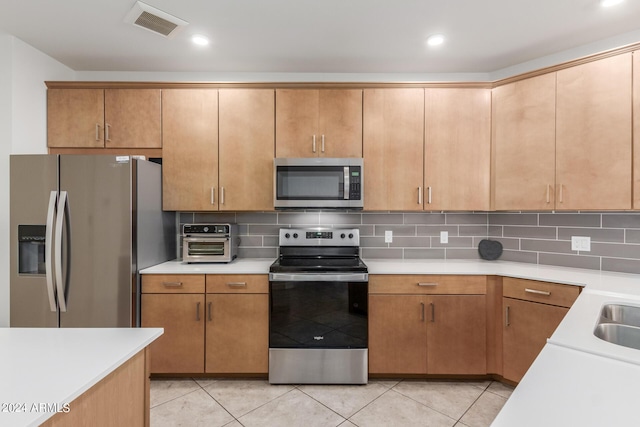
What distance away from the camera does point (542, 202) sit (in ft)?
7.15

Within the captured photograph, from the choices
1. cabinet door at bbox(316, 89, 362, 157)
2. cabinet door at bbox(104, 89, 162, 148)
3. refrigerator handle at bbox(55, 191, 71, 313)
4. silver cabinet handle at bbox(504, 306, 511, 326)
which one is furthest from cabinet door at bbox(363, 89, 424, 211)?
refrigerator handle at bbox(55, 191, 71, 313)

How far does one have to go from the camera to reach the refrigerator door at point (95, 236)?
6.75 ft

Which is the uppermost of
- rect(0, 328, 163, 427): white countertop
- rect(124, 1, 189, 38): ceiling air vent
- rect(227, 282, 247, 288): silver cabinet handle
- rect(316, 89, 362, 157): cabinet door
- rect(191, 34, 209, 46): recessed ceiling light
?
rect(191, 34, 209, 46): recessed ceiling light

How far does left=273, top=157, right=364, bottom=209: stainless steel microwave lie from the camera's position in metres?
2.36

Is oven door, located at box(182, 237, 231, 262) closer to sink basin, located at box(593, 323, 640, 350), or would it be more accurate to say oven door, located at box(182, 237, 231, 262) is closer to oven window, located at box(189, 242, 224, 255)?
oven window, located at box(189, 242, 224, 255)

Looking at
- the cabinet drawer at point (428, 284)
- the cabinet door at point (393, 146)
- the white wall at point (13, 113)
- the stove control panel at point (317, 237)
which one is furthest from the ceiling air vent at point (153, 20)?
the cabinet drawer at point (428, 284)

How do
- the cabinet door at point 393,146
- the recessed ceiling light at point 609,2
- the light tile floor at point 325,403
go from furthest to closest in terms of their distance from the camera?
1. the cabinet door at point 393,146
2. the light tile floor at point 325,403
3. the recessed ceiling light at point 609,2

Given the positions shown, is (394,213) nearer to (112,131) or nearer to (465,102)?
(465,102)

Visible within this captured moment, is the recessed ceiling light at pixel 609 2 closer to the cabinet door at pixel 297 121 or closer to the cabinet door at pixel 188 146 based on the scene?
the cabinet door at pixel 297 121

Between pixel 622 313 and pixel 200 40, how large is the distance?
9.71 ft

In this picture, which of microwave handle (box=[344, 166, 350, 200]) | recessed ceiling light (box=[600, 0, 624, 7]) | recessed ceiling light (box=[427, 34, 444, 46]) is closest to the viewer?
recessed ceiling light (box=[600, 0, 624, 7])

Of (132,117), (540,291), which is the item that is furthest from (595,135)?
(132,117)

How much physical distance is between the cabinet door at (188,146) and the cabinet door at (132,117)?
3.7 inches

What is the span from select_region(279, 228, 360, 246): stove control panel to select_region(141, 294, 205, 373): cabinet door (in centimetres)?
83
